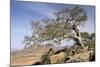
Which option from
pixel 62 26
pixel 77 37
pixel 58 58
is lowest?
pixel 58 58

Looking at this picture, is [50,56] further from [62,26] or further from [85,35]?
[85,35]

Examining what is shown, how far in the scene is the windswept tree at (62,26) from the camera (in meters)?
2.49

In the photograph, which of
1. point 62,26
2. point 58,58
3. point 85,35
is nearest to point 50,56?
point 58,58

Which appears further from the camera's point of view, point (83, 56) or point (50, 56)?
point (83, 56)

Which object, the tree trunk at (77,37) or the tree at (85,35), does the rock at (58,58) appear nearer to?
the tree trunk at (77,37)

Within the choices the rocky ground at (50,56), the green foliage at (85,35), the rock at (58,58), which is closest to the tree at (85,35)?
the green foliage at (85,35)

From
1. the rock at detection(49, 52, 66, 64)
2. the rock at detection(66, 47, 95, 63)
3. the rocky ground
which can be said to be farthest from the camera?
the rock at detection(66, 47, 95, 63)

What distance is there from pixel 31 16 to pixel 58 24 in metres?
0.37

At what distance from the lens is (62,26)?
2584mm

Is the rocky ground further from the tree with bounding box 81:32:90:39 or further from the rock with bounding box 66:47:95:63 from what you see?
the tree with bounding box 81:32:90:39

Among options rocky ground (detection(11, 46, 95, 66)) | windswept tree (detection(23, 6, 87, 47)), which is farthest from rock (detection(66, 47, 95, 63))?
windswept tree (detection(23, 6, 87, 47))

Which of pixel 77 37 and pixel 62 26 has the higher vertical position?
pixel 62 26

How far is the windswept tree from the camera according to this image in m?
2.49
